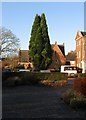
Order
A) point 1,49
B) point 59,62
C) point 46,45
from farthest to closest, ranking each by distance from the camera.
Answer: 1. point 59,62
2. point 1,49
3. point 46,45

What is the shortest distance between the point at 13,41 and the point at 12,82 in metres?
41.2

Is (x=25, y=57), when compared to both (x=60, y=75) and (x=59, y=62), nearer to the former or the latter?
(x=59, y=62)

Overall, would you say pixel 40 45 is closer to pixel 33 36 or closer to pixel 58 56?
pixel 33 36

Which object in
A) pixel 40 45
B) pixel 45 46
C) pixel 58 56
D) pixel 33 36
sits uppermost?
pixel 33 36

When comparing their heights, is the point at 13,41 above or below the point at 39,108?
above

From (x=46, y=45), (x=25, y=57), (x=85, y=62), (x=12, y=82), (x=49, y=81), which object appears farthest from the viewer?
(x=25, y=57)

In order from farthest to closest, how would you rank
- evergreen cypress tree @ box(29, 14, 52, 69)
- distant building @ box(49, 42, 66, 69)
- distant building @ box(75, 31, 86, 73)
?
distant building @ box(49, 42, 66, 69) < distant building @ box(75, 31, 86, 73) < evergreen cypress tree @ box(29, 14, 52, 69)

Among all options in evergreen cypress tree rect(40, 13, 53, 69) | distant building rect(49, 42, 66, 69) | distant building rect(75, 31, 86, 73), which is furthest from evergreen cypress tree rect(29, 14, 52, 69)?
distant building rect(49, 42, 66, 69)

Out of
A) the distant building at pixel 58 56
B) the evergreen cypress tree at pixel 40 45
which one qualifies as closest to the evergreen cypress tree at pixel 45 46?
the evergreen cypress tree at pixel 40 45

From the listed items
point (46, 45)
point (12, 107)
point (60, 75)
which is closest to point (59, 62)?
point (46, 45)

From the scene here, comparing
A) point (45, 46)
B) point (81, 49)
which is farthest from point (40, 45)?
point (81, 49)

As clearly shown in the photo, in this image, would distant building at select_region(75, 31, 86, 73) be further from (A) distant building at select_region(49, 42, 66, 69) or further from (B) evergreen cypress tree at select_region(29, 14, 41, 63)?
(A) distant building at select_region(49, 42, 66, 69)

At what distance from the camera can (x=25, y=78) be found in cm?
3231

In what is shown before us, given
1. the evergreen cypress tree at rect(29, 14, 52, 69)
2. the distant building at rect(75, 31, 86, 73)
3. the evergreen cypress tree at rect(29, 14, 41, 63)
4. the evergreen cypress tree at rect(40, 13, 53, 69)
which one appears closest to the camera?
the evergreen cypress tree at rect(40, 13, 53, 69)
